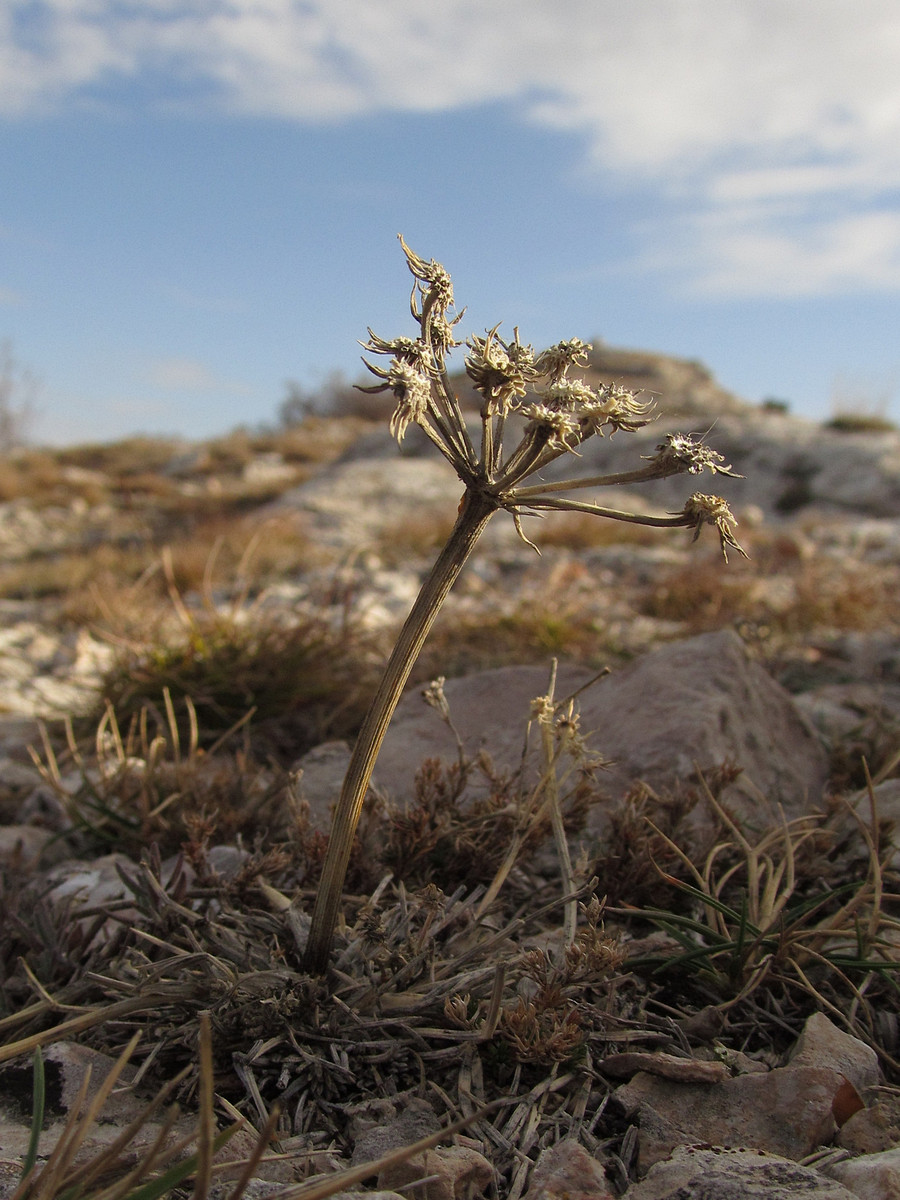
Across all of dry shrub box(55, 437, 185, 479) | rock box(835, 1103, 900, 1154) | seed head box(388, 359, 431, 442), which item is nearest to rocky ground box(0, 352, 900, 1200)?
rock box(835, 1103, 900, 1154)

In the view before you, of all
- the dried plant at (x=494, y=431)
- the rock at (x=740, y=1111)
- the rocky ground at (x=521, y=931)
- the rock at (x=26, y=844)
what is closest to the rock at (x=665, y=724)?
the rocky ground at (x=521, y=931)

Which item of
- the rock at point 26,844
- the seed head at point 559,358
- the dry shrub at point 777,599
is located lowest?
the rock at point 26,844

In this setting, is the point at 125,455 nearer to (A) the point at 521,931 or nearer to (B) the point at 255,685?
(B) the point at 255,685

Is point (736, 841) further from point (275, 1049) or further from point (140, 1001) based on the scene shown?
point (140, 1001)

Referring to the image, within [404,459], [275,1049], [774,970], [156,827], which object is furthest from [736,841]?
[404,459]

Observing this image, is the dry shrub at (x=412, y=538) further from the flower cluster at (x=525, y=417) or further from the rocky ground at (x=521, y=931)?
the flower cluster at (x=525, y=417)

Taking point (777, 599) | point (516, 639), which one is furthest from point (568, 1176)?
point (777, 599)
